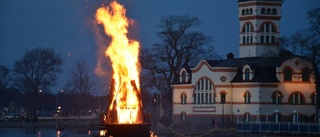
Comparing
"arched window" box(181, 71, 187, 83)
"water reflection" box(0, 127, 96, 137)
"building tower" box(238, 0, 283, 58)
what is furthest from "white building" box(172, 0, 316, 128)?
"water reflection" box(0, 127, 96, 137)

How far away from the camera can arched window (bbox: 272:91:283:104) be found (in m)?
99.1

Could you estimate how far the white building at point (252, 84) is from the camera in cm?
9888

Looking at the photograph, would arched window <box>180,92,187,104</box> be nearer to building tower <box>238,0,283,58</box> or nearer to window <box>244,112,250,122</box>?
building tower <box>238,0,283,58</box>

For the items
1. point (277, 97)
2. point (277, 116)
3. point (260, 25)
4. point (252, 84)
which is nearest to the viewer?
point (277, 116)

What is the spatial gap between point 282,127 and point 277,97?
575 inches

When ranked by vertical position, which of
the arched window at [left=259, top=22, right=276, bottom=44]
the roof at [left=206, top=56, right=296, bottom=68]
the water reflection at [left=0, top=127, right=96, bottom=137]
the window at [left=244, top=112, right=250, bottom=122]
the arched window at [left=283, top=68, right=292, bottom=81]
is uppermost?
the arched window at [left=259, top=22, right=276, bottom=44]

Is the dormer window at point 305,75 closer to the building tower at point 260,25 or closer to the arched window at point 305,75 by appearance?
the arched window at point 305,75

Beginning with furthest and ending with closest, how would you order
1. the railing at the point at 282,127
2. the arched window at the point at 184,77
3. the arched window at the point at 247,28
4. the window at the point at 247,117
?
1. the arched window at the point at 184,77
2. the arched window at the point at 247,28
3. the window at the point at 247,117
4. the railing at the point at 282,127

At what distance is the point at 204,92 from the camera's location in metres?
105

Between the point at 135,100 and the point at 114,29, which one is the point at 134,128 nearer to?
the point at 135,100

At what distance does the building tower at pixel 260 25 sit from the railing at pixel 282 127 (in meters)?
19.3

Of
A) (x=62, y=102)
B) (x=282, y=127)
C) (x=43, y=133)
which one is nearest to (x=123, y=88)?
(x=282, y=127)

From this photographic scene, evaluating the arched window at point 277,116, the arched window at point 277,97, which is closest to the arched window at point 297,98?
the arched window at point 277,97

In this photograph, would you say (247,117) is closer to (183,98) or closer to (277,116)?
(277,116)
